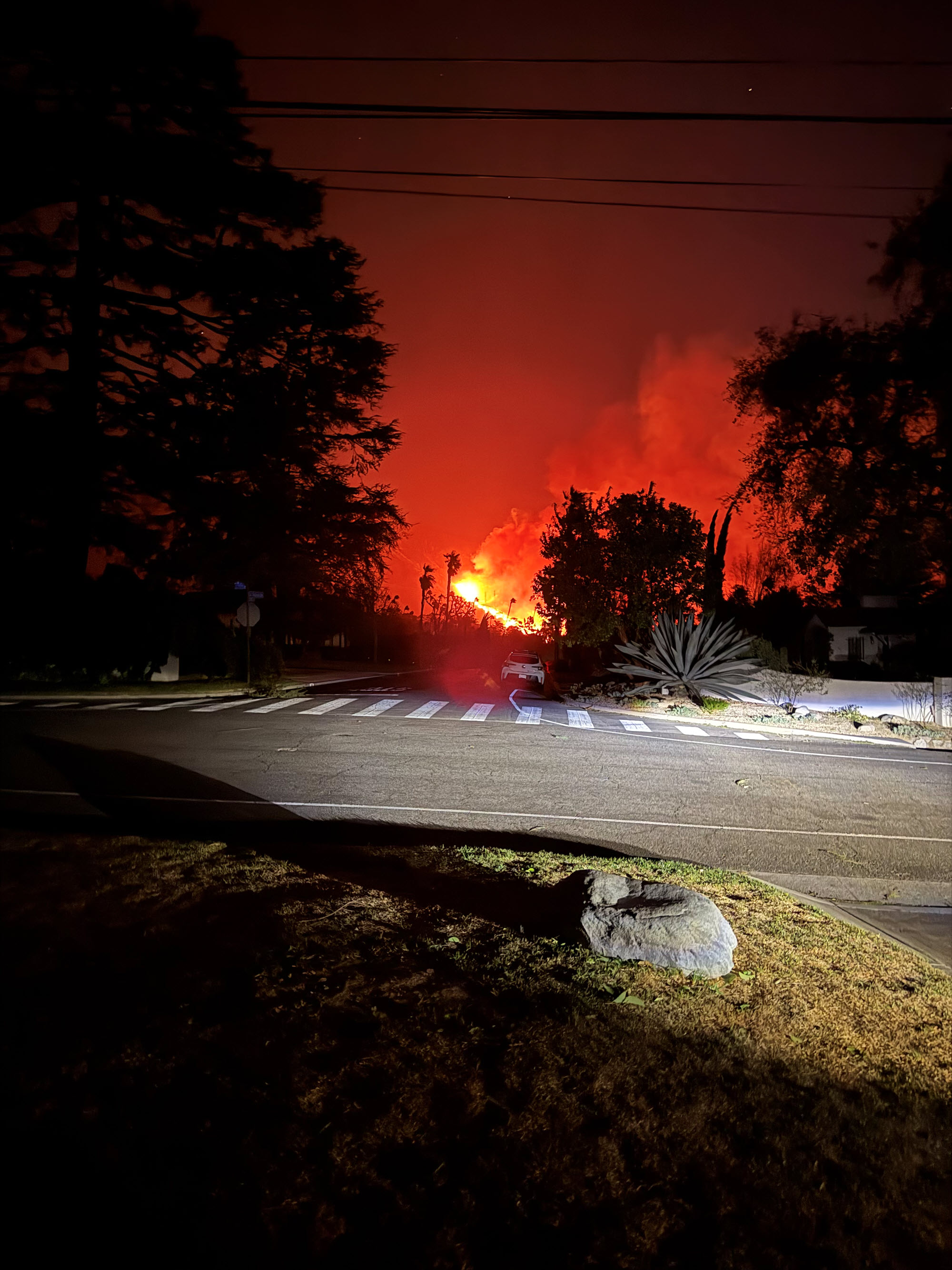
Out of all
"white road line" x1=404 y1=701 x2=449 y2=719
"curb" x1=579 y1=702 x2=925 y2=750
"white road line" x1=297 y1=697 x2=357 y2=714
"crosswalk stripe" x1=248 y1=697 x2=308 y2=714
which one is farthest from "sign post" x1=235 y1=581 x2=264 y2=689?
"curb" x1=579 y1=702 x2=925 y2=750

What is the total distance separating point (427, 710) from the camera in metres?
17.7

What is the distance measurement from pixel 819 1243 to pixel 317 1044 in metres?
1.95

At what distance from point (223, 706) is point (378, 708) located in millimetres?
3882

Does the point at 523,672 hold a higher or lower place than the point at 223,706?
higher

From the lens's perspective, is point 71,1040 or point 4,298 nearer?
point 71,1040

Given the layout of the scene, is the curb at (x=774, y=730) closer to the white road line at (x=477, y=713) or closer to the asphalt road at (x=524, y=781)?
the asphalt road at (x=524, y=781)

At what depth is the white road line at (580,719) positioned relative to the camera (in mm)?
16406

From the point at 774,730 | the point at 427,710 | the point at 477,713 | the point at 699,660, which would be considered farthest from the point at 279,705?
the point at 699,660

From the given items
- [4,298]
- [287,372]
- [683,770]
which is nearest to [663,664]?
[683,770]

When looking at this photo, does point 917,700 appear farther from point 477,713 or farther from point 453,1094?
point 453,1094

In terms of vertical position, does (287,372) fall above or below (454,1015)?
above

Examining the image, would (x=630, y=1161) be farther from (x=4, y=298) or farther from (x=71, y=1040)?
(x=4, y=298)

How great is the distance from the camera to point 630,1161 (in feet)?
8.48

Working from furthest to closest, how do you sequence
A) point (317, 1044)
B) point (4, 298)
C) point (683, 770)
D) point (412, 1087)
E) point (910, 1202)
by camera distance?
point (4, 298) → point (683, 770) → point (317, 1044) → point (412, 1087) → point (910, 1202)
